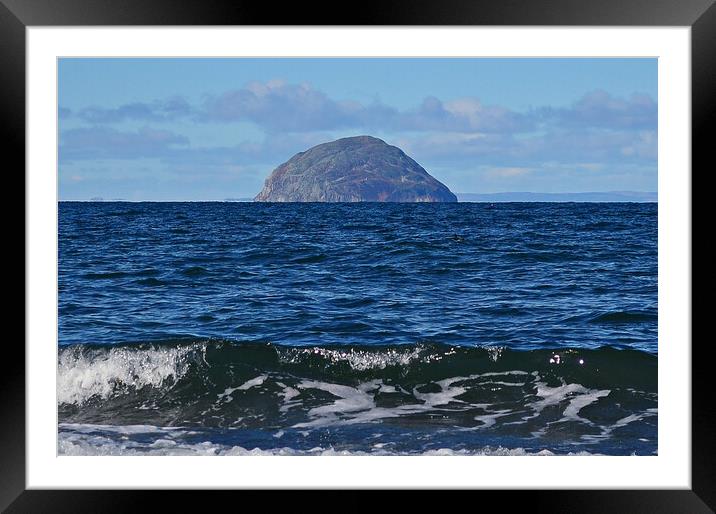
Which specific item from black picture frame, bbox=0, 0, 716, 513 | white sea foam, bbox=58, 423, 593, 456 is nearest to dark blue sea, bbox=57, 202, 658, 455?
white sea foam, bbox=58, 423, 593, 456

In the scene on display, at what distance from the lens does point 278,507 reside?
2.18 m

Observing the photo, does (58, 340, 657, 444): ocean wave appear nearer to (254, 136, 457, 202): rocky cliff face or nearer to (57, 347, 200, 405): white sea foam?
(57, 347, 200, 405): white sea foam

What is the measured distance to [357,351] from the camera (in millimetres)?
6152

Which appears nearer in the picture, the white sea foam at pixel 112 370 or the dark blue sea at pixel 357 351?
the dark blue sea at pixel 357 351

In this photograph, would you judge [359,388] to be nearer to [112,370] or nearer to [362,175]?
[112,370]

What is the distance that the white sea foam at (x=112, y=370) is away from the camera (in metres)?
→ 5.21

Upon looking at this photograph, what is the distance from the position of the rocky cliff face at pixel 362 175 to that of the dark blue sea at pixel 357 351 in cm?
2927

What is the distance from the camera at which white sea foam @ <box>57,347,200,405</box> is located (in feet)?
17.1

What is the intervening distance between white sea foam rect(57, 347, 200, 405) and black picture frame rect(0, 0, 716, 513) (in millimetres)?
3011

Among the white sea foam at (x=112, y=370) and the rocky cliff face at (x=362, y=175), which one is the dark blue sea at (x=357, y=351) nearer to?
the white sea foam at (x=112, y=370)
